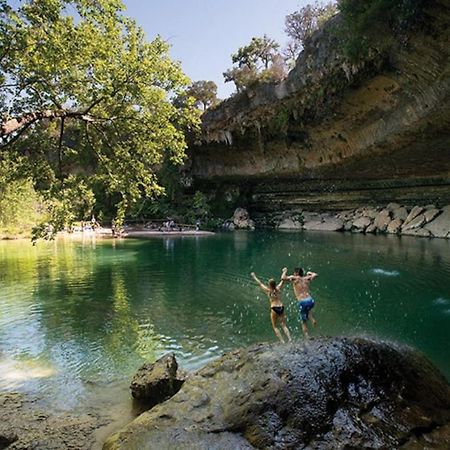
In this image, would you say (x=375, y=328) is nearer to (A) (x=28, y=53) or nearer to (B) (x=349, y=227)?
(A) (x=28, y=53)

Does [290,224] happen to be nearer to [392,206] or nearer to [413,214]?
[392,206]

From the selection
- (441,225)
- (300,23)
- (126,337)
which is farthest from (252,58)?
(126,337)

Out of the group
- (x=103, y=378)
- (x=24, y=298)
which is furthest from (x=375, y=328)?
(x=24, y=298)

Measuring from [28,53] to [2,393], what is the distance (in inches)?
239

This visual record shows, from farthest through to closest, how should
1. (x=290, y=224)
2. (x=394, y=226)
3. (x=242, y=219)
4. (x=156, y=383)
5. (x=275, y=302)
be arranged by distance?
(x=242, y=219) < (x=290, y=224) < (x=394, y=226) < (x=275, y=302) < (x=156, y=383)

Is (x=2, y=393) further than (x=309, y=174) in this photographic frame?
No

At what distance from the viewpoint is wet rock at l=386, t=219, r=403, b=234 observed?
31.5 m

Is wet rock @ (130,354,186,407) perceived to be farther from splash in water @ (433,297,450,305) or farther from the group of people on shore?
splash in water @ (433,297,450,305)

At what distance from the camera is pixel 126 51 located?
9.20m

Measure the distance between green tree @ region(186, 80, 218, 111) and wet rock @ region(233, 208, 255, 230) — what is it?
36.5 feet

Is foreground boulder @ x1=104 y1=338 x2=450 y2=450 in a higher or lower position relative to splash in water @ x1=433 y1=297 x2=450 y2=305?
higher

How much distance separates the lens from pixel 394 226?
1254 inches

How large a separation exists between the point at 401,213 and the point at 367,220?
2.63 meters

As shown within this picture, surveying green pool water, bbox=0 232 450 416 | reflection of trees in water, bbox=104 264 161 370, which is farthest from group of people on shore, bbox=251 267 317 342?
reflection of trees in water, bbox=104 264 161 370
